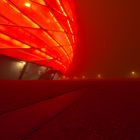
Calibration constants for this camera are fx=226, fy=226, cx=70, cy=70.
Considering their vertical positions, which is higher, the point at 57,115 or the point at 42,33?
the point at 42,33

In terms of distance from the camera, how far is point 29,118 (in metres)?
1.13

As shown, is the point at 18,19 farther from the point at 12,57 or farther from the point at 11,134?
the point at 11,134

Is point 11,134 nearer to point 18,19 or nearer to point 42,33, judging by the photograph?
point 18,19

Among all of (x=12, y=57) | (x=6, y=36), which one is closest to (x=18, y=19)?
(x=6, y=36)

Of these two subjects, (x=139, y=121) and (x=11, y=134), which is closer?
(x=11, y=134)

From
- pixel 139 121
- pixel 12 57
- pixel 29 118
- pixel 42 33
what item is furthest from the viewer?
pixel 42 33

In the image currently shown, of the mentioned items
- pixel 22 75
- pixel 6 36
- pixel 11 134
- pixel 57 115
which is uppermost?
pixel 6 36

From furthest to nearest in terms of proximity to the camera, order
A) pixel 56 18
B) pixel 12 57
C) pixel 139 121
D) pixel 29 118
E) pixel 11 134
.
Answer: pixel 56 18
pixel 12 57
pixel 29 118
pixel 139 121
pixel 11 134

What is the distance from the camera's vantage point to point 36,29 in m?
11.4

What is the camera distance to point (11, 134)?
0.84m

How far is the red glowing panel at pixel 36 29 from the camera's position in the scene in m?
9.68

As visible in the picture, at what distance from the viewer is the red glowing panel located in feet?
31.8

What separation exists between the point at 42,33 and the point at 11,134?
38.0 ft

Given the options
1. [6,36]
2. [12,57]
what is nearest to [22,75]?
[12,57]
